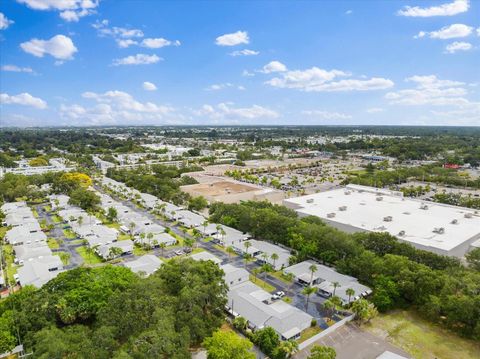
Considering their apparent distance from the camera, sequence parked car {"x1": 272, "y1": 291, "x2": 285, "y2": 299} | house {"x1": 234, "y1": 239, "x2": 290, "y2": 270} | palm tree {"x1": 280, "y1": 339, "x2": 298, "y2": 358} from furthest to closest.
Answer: house {"x1": 234, "y1": 239, "x2": 290, "y2": 270}
parked car {"x1": 272, "y1": 291, "x2": 285, "y2": 299}
palm tree {"x1": 280, "y1": 339, "x2": 298, "y2": 358}

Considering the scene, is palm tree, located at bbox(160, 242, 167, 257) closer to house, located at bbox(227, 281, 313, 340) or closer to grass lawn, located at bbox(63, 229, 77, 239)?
house, located at bbox(227, 281, 313, 340)

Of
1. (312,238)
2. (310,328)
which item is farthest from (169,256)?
(310,328)

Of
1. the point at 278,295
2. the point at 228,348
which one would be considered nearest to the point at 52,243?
the point at 278,295

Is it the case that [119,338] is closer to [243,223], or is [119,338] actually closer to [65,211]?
[243,223]

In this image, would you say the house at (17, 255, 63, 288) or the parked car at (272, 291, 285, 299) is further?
the house at (17, 255, 63, 288)

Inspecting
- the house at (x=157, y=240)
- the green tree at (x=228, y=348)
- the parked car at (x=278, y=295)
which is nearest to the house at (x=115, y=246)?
the house at (x=157, y=240)

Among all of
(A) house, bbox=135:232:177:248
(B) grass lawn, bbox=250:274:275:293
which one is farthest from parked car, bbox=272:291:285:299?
(A) house, bbox=135:232:177:248

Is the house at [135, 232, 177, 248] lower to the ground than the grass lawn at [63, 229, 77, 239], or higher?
higher
